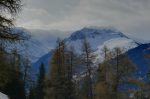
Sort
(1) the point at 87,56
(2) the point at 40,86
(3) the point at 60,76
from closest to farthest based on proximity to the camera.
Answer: (3) the point at 60,76 → (1) the point at 87,56 → (2) the point at 40,86

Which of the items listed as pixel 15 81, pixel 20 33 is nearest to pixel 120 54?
pixel 15 81

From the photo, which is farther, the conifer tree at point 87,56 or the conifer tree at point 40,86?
the conifer tree at point 40,86

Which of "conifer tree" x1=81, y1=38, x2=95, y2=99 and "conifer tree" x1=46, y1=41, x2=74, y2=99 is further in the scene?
"conifer tree" x1=81, y1=38, x2=95, y2=99

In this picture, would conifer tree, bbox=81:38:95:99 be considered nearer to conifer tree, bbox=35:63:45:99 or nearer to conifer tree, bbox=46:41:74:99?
conifer tree, bbox=46:41:74:99

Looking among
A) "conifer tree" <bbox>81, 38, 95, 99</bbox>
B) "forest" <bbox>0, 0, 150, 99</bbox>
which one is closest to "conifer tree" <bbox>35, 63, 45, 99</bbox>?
"forest" <bbox>0, 0, 150, 99</bbox>

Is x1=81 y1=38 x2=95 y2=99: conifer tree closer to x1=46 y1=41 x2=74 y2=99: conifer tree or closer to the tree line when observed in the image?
the tree line

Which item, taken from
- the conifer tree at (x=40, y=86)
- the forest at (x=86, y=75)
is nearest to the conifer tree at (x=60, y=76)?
the forest at (x=86, y=75)

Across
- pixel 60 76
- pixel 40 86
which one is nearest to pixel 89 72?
pixel 60 76

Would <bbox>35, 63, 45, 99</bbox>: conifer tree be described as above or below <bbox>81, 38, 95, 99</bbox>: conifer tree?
below

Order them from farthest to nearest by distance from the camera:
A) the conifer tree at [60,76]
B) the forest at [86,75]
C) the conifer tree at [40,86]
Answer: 1. the conifer tree at [40,86]
2. the conifer tree at [60,76]
3. the forest at [86,75]

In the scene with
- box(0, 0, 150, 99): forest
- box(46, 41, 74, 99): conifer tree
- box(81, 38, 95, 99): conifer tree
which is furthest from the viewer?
box(81, 38, 95, 99): conifer tree

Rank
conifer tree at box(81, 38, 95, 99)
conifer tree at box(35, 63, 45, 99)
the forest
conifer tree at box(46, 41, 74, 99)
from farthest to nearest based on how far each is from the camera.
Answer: conifer tree at box(35, 63, 45, 99) < conifer tree at box(81, 38, 95, 99) < conifer tree at box(46, 41, 74, 99) < the forest

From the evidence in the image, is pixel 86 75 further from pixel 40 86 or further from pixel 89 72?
pixel 40 86

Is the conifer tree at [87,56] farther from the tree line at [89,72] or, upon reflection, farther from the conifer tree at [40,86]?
the conifer tree at [40,86]
